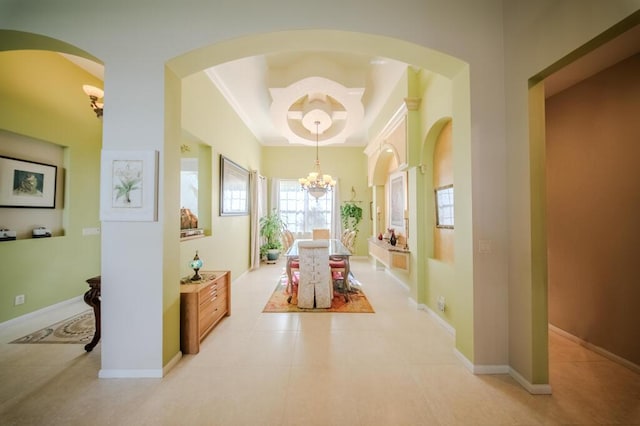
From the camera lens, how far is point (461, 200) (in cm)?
230

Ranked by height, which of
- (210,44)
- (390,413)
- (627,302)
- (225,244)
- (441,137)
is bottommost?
(390,413)

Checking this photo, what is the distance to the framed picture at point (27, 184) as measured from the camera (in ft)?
10.1

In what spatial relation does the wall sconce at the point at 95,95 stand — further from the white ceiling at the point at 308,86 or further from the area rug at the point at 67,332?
the area rug at the point at 67,332

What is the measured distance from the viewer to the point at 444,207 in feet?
11.0

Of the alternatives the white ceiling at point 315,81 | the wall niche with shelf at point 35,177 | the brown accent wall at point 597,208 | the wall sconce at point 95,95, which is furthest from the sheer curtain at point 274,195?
the brown accent wall at point 597,208

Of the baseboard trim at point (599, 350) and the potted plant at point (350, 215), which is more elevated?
the potted plant at point (350, 215)

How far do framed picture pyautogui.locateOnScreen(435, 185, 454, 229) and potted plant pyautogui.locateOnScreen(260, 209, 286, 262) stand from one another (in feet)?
15.2

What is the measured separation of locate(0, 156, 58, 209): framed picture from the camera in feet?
10.1

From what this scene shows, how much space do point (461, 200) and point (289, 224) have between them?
20.1 feet

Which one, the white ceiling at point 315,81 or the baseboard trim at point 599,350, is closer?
the baseboard trim at point 599,350

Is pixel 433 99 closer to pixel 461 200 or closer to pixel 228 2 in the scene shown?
pixel 461 200

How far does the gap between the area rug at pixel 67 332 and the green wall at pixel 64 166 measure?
57 cm

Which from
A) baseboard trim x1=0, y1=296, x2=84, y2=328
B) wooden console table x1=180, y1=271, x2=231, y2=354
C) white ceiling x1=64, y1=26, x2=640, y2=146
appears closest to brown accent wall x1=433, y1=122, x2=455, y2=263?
white ceiling x1=64, y1=26, x2=640, y2=146

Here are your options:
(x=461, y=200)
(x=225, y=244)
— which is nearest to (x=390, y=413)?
(x=461, y=200)
